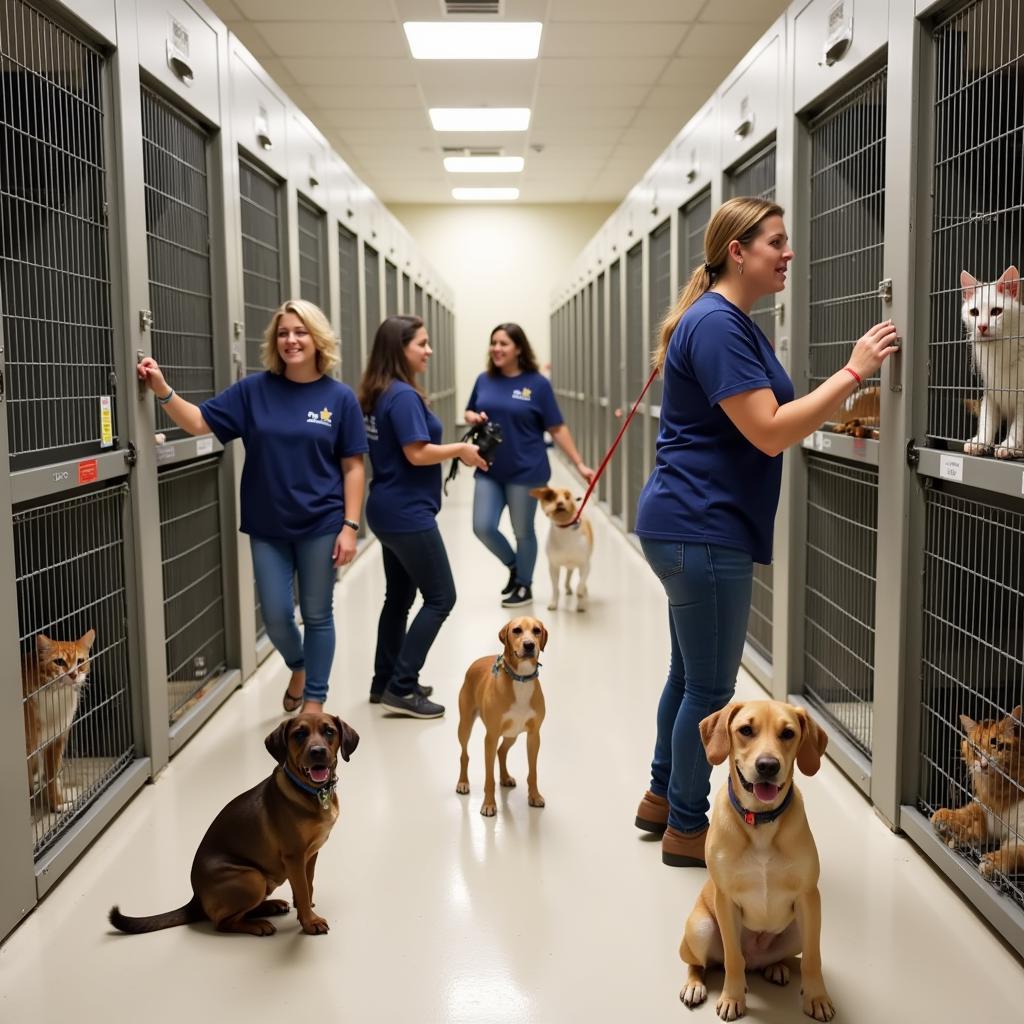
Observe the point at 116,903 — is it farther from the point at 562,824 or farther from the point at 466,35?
the point at 466,35

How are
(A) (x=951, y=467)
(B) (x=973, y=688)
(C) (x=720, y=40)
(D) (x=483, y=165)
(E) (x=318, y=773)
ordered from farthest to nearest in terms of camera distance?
1. (D) (x=483, y=165)
2. (C) (x=720, y=40)
3. (B) (x=973, y=688)
4. (A) (x=951, y=467)
5. (E) (x=318, y=773)

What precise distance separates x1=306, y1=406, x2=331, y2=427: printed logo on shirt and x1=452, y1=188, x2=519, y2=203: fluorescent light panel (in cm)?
1192

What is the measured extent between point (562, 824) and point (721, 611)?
3.09 ft

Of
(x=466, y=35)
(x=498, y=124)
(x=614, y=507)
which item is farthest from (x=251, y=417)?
(x=498, y=124)

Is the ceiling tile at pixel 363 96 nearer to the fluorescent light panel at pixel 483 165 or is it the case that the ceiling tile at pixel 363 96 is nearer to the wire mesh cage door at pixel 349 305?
the wire mesh cage door at pixel 349 305

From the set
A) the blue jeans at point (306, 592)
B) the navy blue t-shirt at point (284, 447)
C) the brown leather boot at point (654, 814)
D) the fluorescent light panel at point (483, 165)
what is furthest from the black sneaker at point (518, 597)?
the fluorescent light panel at point (483, 165)

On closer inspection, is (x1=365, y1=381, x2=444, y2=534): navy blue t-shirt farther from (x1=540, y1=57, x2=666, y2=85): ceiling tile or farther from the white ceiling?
(x1=540, y1=57, x2=666, y2=85): ceiling tile

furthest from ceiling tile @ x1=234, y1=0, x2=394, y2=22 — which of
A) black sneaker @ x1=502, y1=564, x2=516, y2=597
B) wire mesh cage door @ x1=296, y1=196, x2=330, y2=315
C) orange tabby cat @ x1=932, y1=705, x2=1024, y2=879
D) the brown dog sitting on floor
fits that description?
orange tabby cat @ x1=932, y1=705, x2=1024, y2=879

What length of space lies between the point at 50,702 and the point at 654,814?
1681mm

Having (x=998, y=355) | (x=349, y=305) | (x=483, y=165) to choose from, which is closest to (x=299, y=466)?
(x=998, y=355)

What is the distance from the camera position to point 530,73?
8.75 m

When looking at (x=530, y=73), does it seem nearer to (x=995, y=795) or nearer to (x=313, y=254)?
(x=313, y=254)

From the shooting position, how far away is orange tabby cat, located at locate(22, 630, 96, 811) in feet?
9.26

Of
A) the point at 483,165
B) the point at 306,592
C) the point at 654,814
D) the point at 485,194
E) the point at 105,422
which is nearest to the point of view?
the point at 654,814
